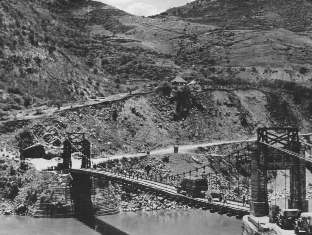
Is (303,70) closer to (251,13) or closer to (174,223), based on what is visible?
(251,13)

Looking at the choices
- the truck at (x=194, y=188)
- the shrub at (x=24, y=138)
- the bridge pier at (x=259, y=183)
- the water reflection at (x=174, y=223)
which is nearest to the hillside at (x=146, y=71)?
the shrub at (x=24, y=138)

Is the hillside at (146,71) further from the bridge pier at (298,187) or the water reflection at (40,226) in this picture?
the bridge pier at (298,187)

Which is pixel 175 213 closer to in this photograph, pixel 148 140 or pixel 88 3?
pixel 148 140

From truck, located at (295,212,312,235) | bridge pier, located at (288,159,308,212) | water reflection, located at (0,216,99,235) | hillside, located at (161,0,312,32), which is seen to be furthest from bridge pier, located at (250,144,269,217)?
hillside, located at (161,0,312,32)

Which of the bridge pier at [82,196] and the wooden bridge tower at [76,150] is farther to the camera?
the wooden bridge tower at [76,150]

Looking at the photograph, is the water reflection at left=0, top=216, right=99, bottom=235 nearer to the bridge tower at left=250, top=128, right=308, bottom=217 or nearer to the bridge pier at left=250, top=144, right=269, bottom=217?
the bridge pier at left=250, top=144, right=269, bottom=217

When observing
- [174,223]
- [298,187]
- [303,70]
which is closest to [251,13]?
[303,70]
